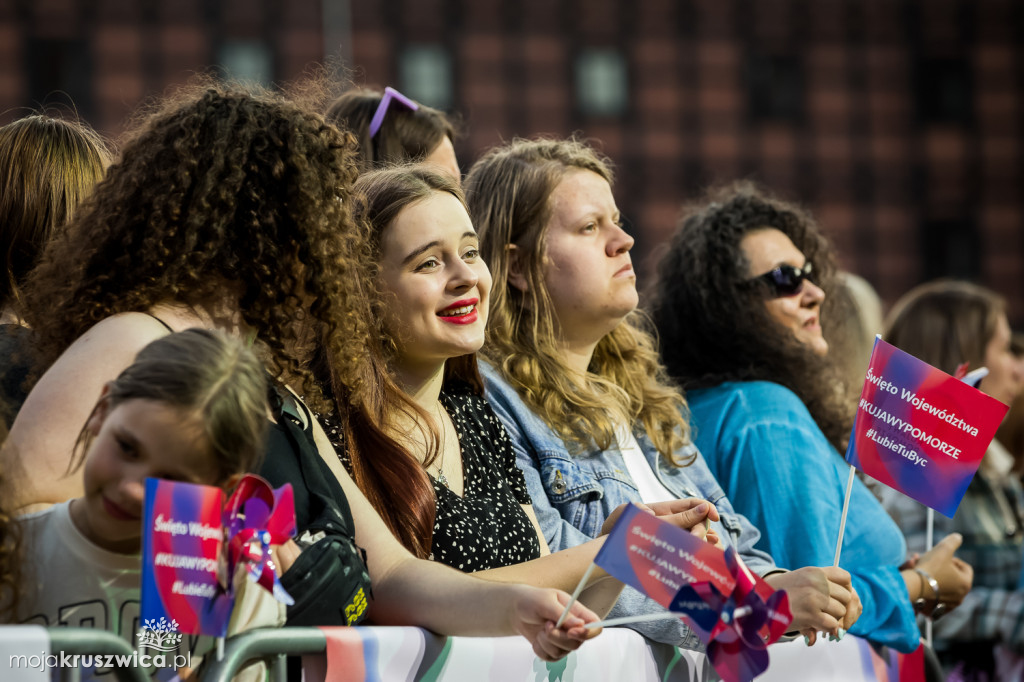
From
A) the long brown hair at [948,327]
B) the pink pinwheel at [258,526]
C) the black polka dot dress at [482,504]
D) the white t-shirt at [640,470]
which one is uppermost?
the pink pinwheel at [258,526]

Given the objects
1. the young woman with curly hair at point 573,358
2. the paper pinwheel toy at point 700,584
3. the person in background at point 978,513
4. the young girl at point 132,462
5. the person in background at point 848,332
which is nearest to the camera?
the young girl at point 132,462

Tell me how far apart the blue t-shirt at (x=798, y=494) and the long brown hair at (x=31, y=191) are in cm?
193

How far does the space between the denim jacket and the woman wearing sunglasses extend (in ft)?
0.76

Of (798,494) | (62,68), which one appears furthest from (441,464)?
(62,68)

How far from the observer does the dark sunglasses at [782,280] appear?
426 centimetres

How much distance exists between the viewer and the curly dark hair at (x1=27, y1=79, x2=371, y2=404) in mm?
2414

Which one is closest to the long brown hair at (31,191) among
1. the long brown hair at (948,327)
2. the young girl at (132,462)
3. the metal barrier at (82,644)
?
the young girl at (132,462)

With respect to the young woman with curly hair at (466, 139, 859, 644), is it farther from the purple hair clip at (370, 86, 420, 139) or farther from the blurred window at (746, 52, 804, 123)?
the blurred window at (746, 52, 804, 123)

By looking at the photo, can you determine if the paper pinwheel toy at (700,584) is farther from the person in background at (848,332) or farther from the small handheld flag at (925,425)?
the person in background at (848,332)

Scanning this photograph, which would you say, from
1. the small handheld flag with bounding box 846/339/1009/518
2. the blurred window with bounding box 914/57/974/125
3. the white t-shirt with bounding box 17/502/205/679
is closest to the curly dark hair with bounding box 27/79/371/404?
the white t-shirt with bounding box 17/502/205/679

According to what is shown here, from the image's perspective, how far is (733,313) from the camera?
13.9 feet

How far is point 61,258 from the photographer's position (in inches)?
98.9

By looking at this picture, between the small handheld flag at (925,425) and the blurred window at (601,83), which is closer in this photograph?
the small handheld flag at (925,425)

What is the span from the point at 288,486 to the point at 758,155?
2312cm
